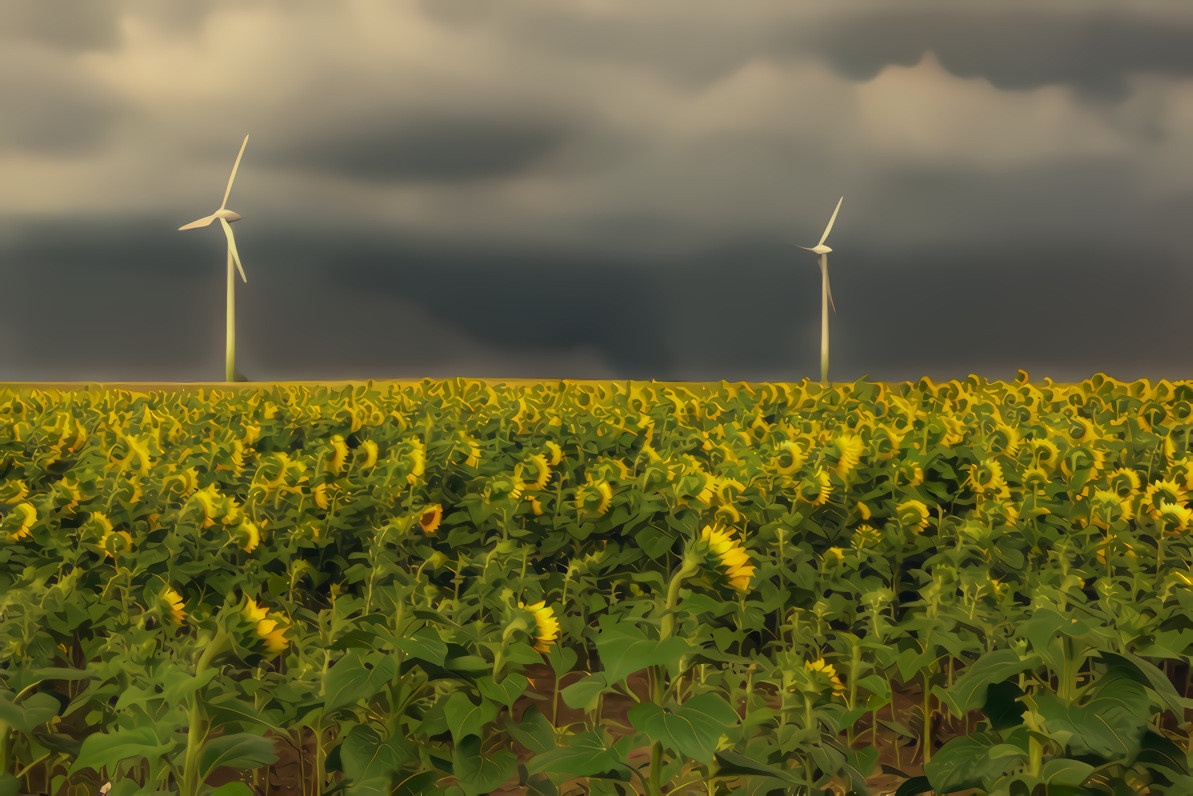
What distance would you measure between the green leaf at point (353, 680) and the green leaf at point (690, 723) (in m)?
0.62

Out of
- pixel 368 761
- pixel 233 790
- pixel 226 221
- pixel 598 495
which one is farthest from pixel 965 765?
pixel 226 221

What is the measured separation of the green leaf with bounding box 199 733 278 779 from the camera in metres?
1.96

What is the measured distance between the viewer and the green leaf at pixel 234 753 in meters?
1.96

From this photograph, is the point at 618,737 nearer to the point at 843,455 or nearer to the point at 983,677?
the point at 843,455

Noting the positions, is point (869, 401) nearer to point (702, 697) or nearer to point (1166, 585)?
point (1166, 585)

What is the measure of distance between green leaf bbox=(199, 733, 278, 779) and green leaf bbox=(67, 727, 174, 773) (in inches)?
3.7

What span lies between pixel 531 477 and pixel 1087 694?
8.74 feet

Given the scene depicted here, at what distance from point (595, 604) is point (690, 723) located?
1912 mm

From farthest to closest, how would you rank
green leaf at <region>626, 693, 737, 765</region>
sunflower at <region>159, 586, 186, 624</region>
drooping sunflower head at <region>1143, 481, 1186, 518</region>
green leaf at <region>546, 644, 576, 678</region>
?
1. drooping sunflower head at <region>1143, 481, 1186, 518</region>
2. sunflower at <region>159, 586, 186, 624</region>
3. green leaf at <region>546, 644, 576, 678</region>
4. green leaf at <region>626, 693, 737, 765</region>

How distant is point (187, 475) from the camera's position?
418 cm

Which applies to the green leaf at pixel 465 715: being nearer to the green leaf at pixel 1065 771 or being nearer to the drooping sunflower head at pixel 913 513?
the green leaf at pixel 1065 771

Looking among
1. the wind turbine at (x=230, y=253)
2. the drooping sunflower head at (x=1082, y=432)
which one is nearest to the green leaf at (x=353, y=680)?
the drooping sunflower head at (x=1082, y=432)

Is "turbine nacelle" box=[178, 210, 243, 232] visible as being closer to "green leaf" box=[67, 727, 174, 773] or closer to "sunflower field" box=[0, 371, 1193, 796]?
"sunflower field" box=[0, 371, 1193, 796]

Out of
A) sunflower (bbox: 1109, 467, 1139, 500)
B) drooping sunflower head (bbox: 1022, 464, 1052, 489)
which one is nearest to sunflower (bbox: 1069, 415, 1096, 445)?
sunflower (bbox: 1109, 467, 1139, 500)
